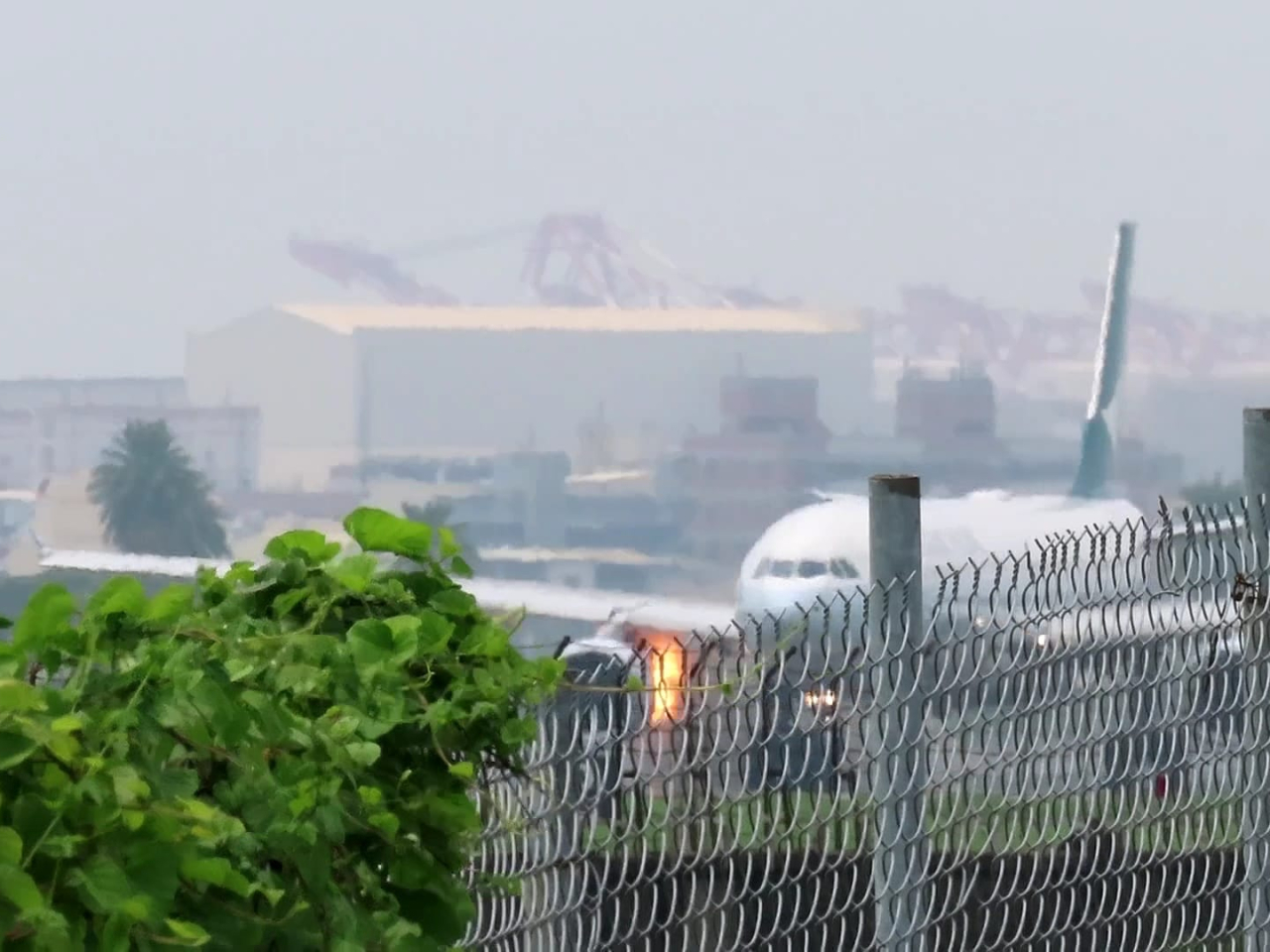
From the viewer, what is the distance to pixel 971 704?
175 centimetres

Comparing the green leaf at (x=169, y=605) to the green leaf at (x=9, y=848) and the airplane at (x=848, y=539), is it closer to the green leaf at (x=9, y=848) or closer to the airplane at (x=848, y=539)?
the green leaf at (x=9, y=848)

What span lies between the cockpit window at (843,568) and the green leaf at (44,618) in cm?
1846

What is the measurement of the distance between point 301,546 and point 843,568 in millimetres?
18556

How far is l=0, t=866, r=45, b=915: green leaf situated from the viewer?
59 centimetres

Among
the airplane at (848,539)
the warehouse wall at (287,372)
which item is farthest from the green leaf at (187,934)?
the warehouse wall at (287,372)

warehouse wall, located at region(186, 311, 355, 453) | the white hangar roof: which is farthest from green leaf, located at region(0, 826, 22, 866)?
warehouse wall, located at region(186, 311, 355, 453)

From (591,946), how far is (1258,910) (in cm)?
102

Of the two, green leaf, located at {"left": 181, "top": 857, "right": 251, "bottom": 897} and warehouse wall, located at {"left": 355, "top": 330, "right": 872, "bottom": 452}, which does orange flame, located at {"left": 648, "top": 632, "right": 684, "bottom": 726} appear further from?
warehouse wall, located at {"left": 355, "top": 330, "right": 872, "bottom": 452}

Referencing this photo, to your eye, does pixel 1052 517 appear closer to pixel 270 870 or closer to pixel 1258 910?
pixel 1258 910

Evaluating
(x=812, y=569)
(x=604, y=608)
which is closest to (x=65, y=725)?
(x=812, y=569)

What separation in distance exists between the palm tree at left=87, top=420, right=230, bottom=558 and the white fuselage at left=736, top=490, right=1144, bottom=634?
97.8ft

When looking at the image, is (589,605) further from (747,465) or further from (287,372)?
(287,372)

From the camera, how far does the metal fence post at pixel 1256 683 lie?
80.2 inches

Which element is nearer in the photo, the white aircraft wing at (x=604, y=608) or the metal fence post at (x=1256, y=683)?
the metal fence post at (x=1256, y=683)
